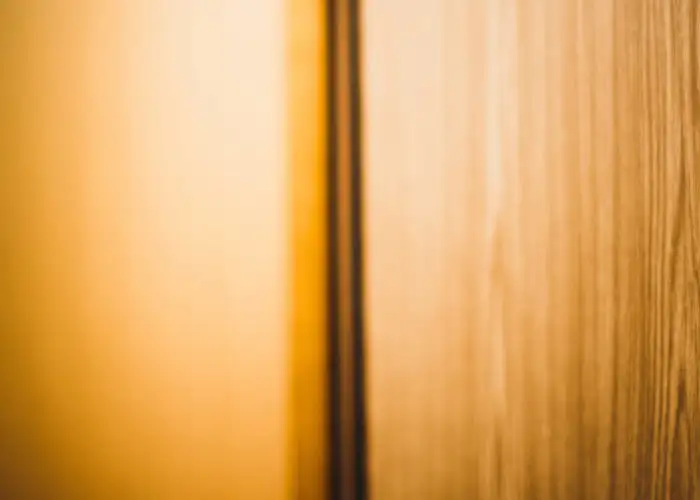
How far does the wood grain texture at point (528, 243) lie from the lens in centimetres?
69

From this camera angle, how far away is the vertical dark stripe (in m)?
0.71

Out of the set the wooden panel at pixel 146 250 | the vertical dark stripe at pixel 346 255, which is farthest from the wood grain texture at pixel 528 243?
the wooden panel at pixel 146 250

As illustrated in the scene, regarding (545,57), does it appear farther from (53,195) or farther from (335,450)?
(53,195)

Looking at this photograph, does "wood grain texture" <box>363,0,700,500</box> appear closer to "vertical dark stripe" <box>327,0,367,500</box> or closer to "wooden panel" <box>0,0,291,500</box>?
"vertical dark stripe" <box>327,0,367,500</box>

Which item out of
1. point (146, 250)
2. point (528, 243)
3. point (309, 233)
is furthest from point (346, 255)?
point (146, 250)

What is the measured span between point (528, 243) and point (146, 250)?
26.7 inches

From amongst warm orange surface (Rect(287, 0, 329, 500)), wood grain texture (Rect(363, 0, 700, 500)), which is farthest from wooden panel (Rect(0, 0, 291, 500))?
wood grain texture (Rect(363, 0, 700, 500))

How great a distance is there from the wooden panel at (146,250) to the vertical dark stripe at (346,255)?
0.12m

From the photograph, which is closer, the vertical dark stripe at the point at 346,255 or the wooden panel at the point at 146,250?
the vertical dark stripe at the point at 346,255

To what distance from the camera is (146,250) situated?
0.99 metres

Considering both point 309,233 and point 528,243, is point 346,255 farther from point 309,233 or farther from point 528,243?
point 528,243

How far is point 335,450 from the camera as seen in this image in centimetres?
73

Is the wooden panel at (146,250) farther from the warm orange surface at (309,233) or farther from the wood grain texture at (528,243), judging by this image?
the wood grain texture at (528,243)

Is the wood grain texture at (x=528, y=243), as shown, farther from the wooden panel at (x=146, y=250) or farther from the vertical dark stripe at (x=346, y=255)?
the wooden panel at (x=146, y=250)
